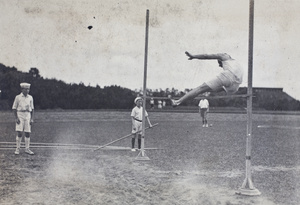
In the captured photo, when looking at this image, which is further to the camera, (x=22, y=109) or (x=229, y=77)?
(x=22, y=109)

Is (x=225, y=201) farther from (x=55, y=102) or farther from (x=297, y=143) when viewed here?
(x=55, y=102)

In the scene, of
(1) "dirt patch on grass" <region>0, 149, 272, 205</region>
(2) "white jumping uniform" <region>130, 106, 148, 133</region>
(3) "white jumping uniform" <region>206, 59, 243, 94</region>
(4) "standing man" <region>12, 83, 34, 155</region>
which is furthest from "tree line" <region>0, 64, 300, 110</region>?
(3) "white jumping uniform" <region>206, 59, 243, 94</region>

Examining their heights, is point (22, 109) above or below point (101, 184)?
above


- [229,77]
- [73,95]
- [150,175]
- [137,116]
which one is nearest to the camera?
[229,77]

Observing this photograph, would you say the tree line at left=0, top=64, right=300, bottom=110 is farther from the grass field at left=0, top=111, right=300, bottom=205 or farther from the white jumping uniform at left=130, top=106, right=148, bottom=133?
the grass field at left=0, top=111, right=300, bottom=205

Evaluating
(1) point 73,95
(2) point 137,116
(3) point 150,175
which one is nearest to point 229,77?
(3) point 150,175

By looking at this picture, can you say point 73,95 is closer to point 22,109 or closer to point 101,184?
point 22,109

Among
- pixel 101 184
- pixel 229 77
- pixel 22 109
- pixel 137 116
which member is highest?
pixel 229 77

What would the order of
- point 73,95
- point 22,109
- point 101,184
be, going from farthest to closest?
point 73,95 → point 22,109 → point 101,184

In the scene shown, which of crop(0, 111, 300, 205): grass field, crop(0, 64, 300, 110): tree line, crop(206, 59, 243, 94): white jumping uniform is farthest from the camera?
crop(0, 64, 300, 110): tree line

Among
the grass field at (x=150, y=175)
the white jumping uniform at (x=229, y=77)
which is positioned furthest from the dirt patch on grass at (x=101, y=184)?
the white jumping uniform at (x=229, y=77)
